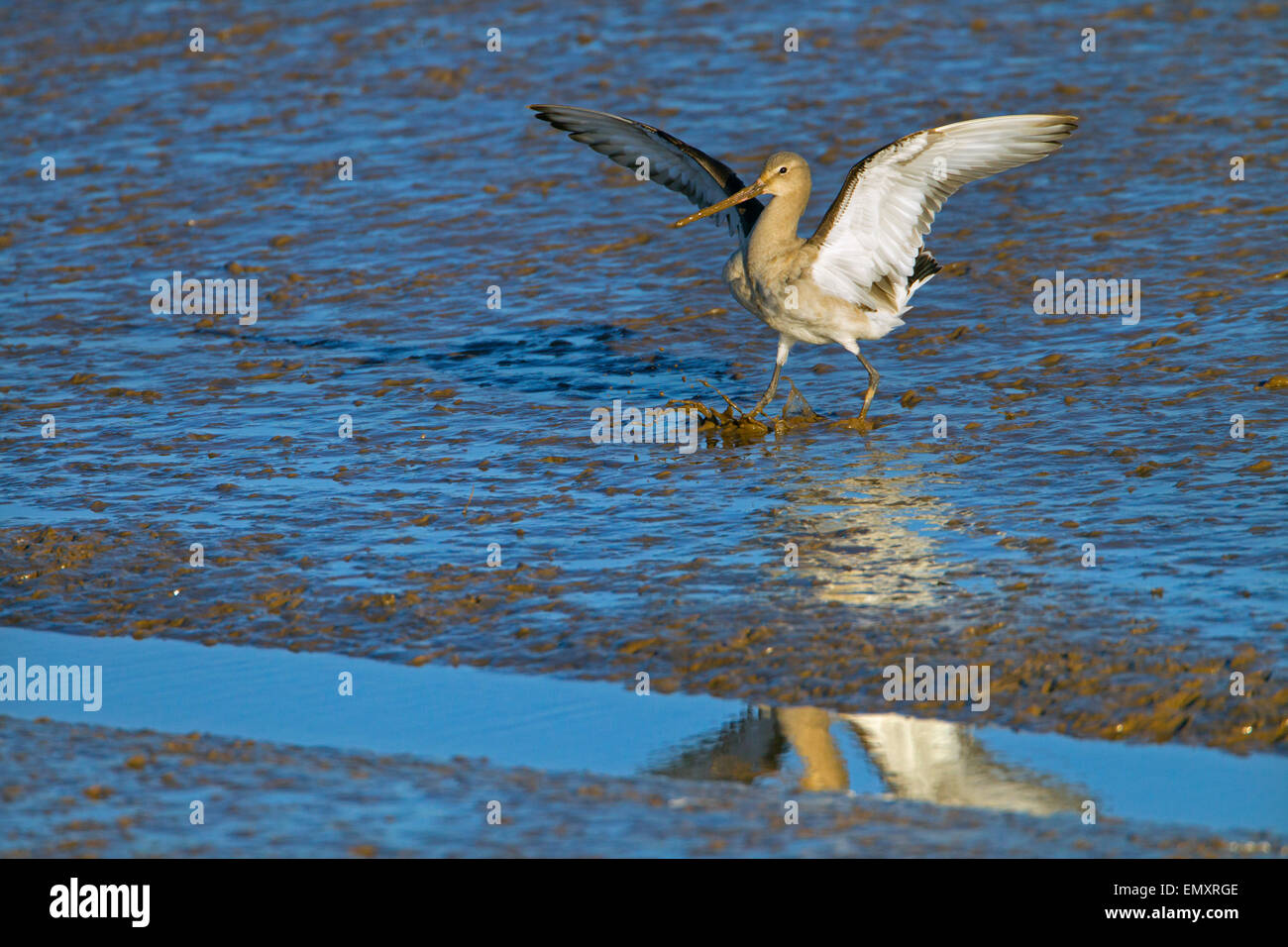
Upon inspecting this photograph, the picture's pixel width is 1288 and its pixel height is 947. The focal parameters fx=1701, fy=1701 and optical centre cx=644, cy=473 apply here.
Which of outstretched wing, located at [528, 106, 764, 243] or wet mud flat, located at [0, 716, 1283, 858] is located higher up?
outstretched wing, located at [528, 106, 764, 243]

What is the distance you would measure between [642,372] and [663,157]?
4.37ft

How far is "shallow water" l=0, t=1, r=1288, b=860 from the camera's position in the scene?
6.93m

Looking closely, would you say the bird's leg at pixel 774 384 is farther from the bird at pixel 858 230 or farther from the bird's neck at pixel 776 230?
the bird's neck at pixel 776 230

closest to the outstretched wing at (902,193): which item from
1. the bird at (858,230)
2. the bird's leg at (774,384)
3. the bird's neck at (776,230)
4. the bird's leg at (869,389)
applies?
the bird at (858,230)

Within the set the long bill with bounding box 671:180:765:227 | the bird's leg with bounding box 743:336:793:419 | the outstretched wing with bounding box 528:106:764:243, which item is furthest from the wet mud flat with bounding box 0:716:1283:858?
the outstretched wing with bounding box 528:106:764:243

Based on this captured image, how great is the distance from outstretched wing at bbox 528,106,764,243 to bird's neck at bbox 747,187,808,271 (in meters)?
0.36

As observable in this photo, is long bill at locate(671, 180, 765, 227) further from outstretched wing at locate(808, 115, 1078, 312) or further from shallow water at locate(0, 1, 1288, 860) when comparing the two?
shallow water at locate(0, 1, 1288, 860)

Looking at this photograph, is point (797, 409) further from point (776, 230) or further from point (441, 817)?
point (441, 817)
